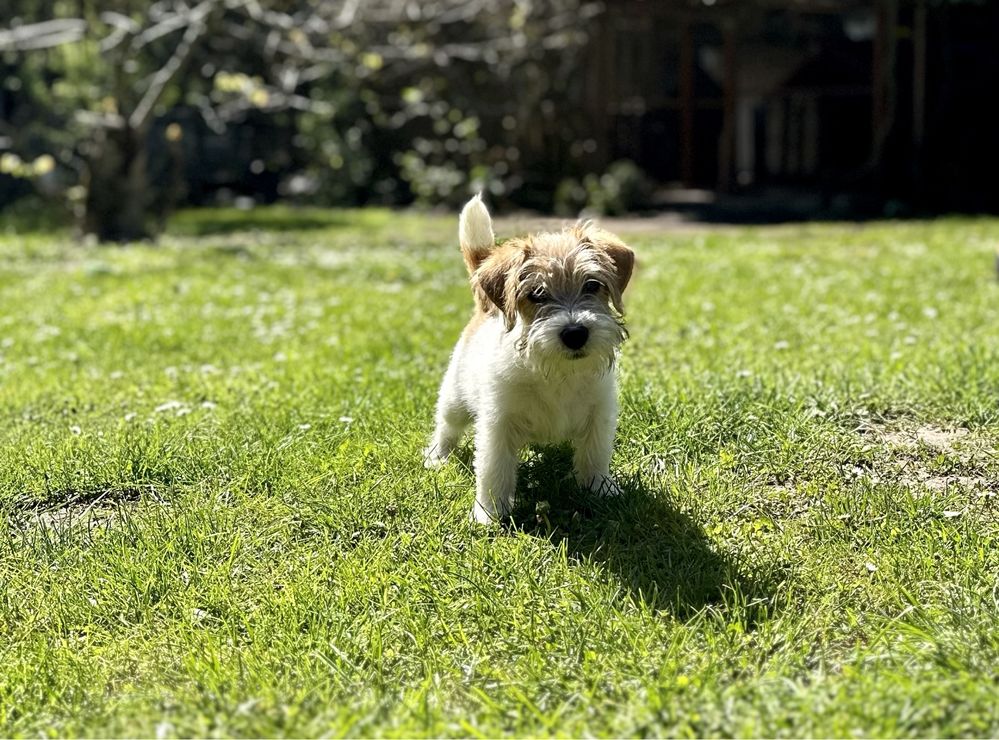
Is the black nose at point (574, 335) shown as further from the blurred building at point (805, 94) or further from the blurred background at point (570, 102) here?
the blurred building at point (805, 94)

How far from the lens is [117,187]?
520 inches

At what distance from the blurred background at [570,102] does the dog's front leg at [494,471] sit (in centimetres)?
1068

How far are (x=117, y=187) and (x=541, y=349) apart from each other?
→ 10975mm

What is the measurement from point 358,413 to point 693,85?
15155 millimetres

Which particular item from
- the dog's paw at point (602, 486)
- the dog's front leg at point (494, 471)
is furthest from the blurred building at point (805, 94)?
the dog's front leg at point (494, 471)

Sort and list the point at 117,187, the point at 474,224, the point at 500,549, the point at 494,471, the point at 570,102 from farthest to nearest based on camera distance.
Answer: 1. the point at 570,102
2. the point at 117,187
3. the point at 474,224
4. the point at 494,471
5. the point at 500,549

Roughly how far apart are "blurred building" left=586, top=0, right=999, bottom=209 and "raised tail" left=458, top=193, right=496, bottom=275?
13.1m

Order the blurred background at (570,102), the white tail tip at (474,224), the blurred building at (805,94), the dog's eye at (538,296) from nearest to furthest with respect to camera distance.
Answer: the dog's eye at (538,296) < the white tail tip at (474,224) < the blurred background at (570,102) < the blurred building at (805,94)

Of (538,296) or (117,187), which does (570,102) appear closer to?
(117,187)

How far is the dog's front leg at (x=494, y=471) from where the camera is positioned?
155 inches

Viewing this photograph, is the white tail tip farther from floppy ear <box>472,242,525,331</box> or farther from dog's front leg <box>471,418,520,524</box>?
dog's front leg <box>471,418,520,524</box>

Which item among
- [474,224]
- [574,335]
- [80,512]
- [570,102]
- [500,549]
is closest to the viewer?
[574,335]

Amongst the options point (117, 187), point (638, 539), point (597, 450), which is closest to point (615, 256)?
point (597, 450)

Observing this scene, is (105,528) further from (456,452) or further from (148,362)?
(148,362)
